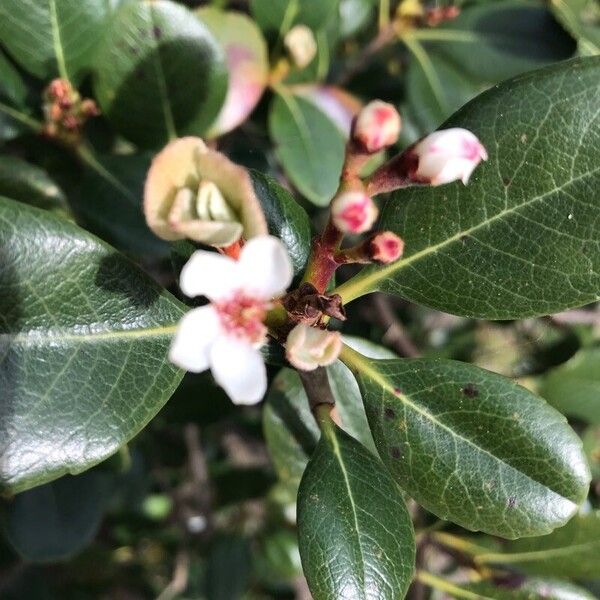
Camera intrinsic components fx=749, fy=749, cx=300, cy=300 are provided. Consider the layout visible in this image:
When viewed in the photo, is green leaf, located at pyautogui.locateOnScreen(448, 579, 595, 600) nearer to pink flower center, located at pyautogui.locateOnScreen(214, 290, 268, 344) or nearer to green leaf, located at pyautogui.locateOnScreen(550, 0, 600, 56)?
pink flower center, located at pyautogui.locateOnScreen(214, 290, 268, 344)

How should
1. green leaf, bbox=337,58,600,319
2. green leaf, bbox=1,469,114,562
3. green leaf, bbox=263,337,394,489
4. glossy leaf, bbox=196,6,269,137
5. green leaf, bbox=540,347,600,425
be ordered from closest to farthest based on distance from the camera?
green leaf, bbox=337,58,600,319 → green leaf, bbox=263,337,394,489 → glossy leaf, bbox=196,6,269,137 → green leaf, bbox=1,469,114,562 → green leaf, bbox=540,347,600,425

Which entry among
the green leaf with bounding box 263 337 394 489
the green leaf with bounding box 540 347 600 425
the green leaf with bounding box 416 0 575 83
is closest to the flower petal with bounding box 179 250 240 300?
the green leaf with bounding box 263 337 394 489

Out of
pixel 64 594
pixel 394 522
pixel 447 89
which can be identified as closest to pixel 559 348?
pixel 447 89

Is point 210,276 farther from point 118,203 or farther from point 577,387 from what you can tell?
point 577,387

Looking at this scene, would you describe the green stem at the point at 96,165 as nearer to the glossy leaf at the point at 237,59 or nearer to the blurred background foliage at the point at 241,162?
the blurred background foliage at the point at 241,162

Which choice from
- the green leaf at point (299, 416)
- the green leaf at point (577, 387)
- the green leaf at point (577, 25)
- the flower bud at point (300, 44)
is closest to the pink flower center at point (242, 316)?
the green leaf at point (299, 416)

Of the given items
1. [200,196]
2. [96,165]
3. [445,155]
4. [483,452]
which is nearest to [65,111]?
[96,165]
